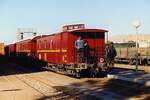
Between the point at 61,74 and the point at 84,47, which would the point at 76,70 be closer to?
the point at 84,47

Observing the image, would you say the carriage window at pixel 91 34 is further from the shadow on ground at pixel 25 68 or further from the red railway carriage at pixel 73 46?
the shadow on ground at pixel 25 68

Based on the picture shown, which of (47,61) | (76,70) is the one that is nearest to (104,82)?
(76,70)

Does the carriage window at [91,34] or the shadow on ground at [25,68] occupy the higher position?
the carriage window at [91,34]

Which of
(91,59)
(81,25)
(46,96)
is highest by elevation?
(81,25)

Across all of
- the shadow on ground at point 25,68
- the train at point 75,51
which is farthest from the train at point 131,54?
the train at point 75,51

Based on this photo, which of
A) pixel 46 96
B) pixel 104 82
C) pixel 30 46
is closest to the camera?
pixel 46 96

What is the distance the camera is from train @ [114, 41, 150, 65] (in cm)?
3856

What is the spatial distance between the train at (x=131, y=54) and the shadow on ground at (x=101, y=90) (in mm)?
17151

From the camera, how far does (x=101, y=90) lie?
60.4ft

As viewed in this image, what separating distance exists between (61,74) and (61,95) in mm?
11665

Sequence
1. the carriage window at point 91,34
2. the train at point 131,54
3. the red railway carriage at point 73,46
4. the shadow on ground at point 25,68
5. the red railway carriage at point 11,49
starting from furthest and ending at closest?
the red railway carriage at point 11,49, the train at point 131,54, the shadow on ground at point 25,68, the carriage window at point 91,34, the red railway carriage at point 73,46

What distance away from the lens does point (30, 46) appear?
38.7 m

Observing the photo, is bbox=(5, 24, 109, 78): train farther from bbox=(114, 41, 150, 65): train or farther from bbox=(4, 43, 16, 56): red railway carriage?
bbox=(4, 43, 16, 56): red railway carriage

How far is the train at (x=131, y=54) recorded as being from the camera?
38.6 m
